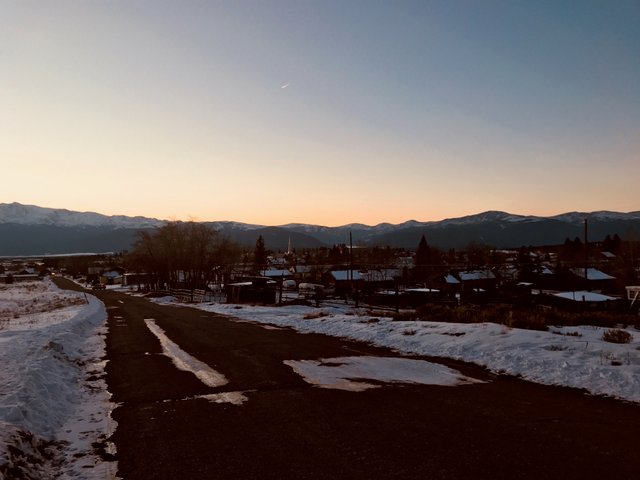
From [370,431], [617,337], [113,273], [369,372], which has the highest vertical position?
[617,337]

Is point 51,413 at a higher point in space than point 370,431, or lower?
lower

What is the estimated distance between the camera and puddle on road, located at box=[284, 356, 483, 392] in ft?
31.7

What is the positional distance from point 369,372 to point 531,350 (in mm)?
4123

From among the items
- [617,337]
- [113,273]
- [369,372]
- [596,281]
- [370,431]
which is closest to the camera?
[370,431]

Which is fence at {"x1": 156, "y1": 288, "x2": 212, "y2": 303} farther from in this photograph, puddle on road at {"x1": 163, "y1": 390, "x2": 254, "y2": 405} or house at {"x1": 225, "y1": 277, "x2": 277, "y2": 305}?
puddle on road at {"x1": 163, "y1": 390, "x2": 254, "y2": 405}

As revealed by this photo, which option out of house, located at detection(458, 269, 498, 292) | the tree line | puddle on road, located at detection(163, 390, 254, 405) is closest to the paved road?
puddle on road, located at detection(163, 390, 254, 405)

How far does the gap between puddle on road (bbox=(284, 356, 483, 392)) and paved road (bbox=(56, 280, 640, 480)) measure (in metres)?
0.41

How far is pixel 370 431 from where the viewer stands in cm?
664

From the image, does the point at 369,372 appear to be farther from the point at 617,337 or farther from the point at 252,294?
the point at 252,294

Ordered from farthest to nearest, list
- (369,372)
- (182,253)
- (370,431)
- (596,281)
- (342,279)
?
(342,279), (182,253), (596,281), (369,372), (370,431)

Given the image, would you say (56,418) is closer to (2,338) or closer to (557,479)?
(557,479)

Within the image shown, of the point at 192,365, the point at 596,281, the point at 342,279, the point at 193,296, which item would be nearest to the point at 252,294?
the point at 193,296

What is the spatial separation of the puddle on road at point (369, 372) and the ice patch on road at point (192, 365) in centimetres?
185

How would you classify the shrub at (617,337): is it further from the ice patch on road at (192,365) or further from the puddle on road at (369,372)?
the ice patch on road at (192,365)
